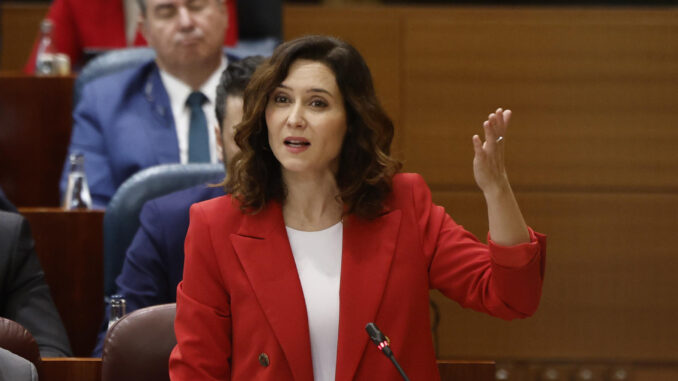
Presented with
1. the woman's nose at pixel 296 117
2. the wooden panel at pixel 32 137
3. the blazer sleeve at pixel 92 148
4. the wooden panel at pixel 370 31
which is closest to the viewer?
the woman's nose at pixel 296 117

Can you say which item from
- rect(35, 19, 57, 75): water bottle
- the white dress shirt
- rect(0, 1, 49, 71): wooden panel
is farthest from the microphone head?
rect(0, 1, 49, 71): wooden panel

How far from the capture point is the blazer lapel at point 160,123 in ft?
5.62

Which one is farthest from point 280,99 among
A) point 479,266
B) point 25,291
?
point 25,291

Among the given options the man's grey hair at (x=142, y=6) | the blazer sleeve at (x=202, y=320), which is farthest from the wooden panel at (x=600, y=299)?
the blazer sleeve at (x=202, y=320)

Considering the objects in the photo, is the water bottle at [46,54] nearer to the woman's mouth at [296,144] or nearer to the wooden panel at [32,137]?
the wooden panel at [32,137]

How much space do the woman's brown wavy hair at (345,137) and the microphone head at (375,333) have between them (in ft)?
0.50

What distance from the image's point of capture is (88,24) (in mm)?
2131

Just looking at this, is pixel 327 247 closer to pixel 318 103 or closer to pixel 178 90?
pixel 318 103

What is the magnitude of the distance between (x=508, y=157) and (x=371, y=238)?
94 centimetres

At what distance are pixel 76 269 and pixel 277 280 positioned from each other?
2.04ft

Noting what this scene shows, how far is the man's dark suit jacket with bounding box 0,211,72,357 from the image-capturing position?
4.10ft

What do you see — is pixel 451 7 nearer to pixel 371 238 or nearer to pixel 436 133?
pixel 436 133

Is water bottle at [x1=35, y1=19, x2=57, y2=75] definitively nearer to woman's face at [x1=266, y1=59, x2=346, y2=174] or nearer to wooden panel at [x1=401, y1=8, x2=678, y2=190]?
wooden panel at [x1=401, y1=8, x2=678, y2=190]

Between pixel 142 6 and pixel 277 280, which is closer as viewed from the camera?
pixel 277 280
